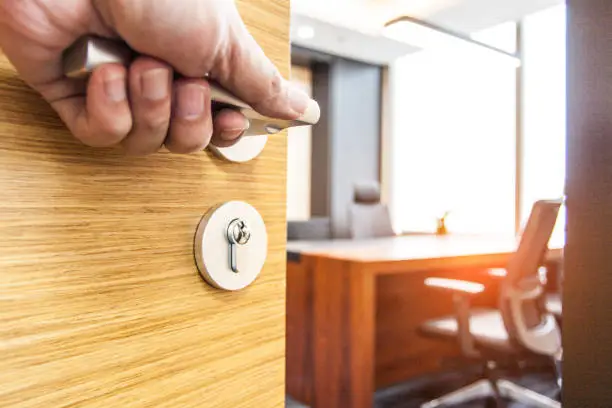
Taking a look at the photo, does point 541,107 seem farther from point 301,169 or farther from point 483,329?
point 483,329

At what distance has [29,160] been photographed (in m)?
0.32

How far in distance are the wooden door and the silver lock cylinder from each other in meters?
0.01

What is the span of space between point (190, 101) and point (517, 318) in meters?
2.03

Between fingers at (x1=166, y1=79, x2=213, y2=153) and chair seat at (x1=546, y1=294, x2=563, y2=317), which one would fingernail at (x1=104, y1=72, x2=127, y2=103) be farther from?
chair seat at (x1=546, y1=294, x2=563, y2=317)

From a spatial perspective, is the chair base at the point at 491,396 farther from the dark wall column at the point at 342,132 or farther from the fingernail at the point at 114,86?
the dark wall column at the point at 342,132

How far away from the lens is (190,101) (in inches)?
11.4

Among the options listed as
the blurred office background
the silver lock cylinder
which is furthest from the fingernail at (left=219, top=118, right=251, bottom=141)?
the blurred office background

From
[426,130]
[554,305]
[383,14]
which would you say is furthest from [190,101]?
[426,130]

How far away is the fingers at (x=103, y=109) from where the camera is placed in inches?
10.2

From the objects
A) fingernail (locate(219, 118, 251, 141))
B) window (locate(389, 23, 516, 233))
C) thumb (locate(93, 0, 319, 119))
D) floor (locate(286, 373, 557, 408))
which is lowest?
floor (locate(286, 373, 557, 408))

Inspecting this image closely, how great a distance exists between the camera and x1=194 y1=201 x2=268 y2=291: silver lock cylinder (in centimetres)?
42

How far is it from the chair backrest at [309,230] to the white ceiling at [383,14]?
1987 millimetres

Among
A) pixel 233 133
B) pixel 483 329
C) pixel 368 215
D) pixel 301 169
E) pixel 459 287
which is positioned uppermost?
pixel 301 169

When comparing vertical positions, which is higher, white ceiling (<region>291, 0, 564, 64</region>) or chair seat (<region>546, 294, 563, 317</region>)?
white ceiling (<region>291, 0, 564, 64</region>)
